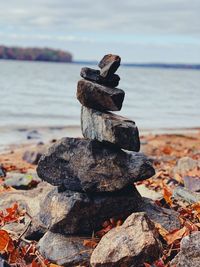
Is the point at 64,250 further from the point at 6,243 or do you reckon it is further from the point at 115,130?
the point at 115,130

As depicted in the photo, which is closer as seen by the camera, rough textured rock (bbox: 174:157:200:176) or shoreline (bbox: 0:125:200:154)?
rough textured rock (bbox: 174:157:200:176)

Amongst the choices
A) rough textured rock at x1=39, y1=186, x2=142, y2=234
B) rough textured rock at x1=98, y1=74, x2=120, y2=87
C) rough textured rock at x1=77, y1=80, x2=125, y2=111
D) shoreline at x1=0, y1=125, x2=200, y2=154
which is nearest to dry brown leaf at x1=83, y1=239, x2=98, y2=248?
rough textured rock at x1=39, y1=186, x2=142, y2=234

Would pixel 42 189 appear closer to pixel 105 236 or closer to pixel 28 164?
pixel 105 236

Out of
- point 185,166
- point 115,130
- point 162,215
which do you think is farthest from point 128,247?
point 185,166

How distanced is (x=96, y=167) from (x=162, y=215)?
98 centimetres

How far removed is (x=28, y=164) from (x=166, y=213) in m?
8.42

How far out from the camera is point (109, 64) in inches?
257

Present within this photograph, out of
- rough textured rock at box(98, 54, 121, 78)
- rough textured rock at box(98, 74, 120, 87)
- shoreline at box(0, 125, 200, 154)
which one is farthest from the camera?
shoreline at box(0, 125, 200, 154)

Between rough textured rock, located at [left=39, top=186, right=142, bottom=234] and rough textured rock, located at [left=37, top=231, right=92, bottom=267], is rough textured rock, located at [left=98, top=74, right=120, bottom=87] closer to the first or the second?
rough textured rock, located at [left=39, top=186, right=142, bottom=234]

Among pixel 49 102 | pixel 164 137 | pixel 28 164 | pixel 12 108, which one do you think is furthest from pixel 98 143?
pixel 49 102

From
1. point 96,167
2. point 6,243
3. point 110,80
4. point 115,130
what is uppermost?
point 110,80

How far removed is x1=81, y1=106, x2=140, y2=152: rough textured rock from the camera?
6316 mm

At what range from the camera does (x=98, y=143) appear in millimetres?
6676

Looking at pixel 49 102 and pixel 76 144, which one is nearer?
pixel 76 144
